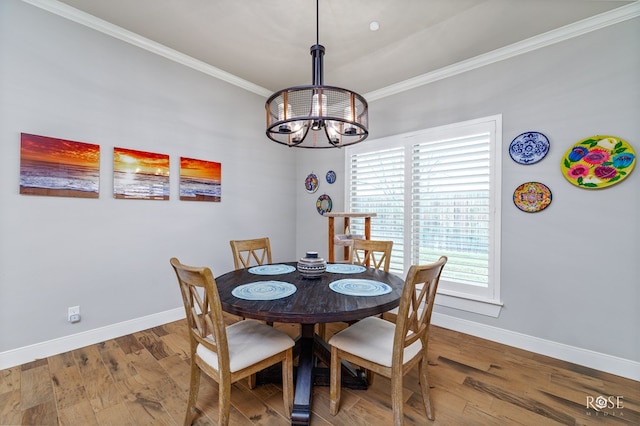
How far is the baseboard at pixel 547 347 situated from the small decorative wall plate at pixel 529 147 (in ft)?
5.39

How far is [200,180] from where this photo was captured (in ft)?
10.1

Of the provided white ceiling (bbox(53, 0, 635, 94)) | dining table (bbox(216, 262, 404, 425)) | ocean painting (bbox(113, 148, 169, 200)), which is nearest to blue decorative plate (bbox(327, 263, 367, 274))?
dining table (bbox(216, 262, 404, 425))

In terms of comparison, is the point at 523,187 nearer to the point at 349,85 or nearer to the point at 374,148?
the point at 374,148

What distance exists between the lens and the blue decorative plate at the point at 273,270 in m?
2.16

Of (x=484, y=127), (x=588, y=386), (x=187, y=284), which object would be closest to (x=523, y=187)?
(x=484, y=127)

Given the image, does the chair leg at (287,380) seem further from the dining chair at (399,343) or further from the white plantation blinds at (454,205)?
the white plantation blinds at (454,205)

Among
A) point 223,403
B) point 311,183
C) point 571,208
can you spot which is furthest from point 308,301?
point 311,183

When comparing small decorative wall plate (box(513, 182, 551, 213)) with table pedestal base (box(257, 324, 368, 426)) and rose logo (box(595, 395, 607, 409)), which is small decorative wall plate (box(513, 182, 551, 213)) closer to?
rose logo (box(595, 395, 607, 409))

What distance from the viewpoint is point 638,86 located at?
204cm

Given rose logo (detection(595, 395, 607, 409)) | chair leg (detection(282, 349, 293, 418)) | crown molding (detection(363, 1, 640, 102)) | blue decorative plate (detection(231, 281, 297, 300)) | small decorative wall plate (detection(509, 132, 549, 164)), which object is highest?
crown molding (detection(363, 1, 640, 102))

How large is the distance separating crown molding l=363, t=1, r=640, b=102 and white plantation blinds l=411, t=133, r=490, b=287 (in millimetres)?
741

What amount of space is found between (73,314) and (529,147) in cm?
436

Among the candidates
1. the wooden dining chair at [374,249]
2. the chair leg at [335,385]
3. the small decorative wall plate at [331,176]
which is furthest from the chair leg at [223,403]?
the small decorative wall plate at [331,176]

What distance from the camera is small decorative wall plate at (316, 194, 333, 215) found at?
3.87 meters
